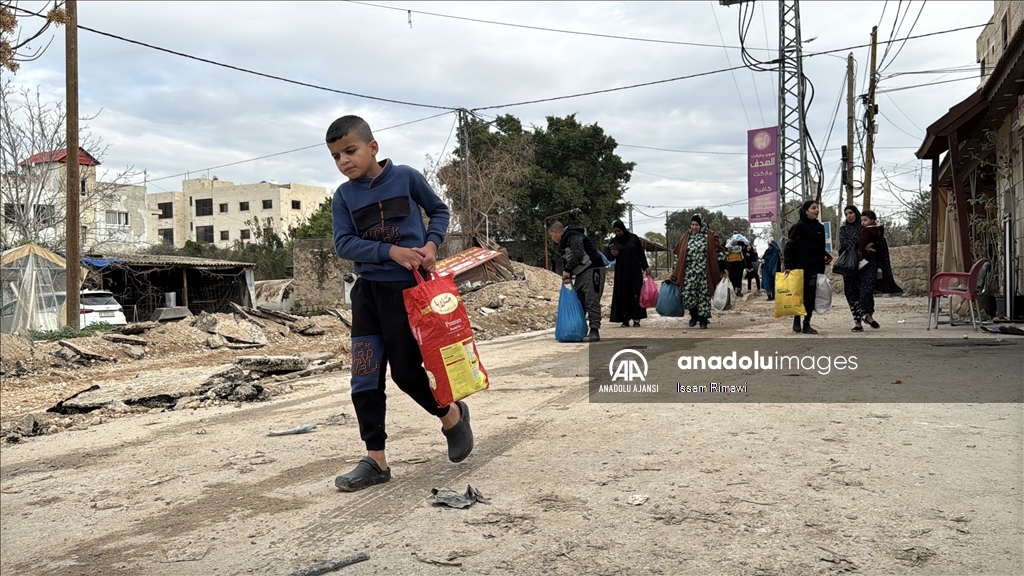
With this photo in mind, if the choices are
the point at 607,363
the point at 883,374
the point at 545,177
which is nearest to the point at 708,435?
the point at 883,374

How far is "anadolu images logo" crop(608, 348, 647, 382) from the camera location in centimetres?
677

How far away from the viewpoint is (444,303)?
135 inches

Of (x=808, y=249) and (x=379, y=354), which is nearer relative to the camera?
(x=379, y=354)

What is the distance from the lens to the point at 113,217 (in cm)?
4953

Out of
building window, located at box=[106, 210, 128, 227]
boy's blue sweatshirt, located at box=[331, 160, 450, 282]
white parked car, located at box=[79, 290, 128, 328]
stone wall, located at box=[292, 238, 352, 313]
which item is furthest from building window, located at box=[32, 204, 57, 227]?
boy's blue sweatshirt, located at box=[331, 160, 450, 282]

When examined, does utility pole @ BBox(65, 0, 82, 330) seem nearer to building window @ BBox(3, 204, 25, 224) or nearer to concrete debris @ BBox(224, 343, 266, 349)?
concrete debris @ BBox(224, 343, 266, 349)

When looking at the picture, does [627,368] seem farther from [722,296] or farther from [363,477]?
[722,296]

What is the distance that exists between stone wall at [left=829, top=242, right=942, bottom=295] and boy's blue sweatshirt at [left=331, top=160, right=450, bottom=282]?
2026cm

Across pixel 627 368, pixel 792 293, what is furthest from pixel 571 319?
pixel 627 368

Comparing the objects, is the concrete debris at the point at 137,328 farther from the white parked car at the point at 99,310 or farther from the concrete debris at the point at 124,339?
the white parked car at the point at 99,310

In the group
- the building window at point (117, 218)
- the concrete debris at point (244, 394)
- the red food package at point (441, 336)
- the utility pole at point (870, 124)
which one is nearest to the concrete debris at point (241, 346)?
the concrete debris at point (244, 394)

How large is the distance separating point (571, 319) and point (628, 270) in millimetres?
2048

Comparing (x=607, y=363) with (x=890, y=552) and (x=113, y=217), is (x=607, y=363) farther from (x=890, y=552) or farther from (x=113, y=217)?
(x=113, y=217)

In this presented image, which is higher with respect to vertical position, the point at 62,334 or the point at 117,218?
the point at 117,218
